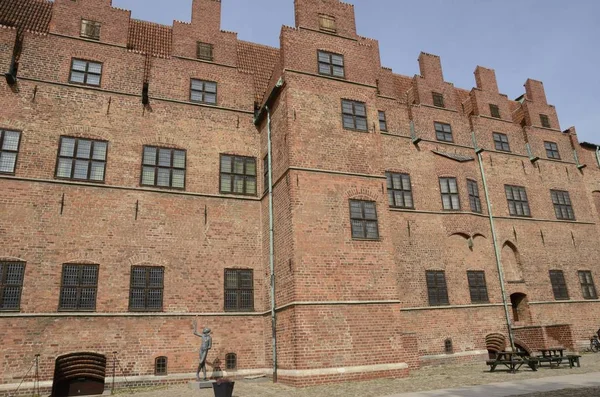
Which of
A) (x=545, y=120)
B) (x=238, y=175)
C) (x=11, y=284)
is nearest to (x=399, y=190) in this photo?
(x=238, y=175)

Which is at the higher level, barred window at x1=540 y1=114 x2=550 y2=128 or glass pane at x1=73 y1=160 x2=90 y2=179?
barred window at x1=540 y1=114 x2=550 y2=128

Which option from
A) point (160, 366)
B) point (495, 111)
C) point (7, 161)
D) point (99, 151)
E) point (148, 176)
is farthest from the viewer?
point (495, 111)

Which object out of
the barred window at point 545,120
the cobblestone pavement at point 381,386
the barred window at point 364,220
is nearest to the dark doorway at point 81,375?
the cobblestone pavement at point 381,386

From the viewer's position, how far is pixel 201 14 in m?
18.5

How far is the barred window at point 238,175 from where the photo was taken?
54.9 ft

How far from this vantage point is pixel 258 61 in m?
21.0

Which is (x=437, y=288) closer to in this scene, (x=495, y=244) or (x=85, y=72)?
(x=495, y=244)

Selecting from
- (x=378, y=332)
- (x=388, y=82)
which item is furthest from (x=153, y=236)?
(x=388, y=82)

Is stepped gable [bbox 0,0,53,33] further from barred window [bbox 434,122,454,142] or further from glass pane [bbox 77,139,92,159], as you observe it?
barred window [bbox 434,122,454,142]

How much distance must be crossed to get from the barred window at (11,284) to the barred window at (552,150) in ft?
79.1

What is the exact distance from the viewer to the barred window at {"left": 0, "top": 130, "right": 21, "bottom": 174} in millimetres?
14016

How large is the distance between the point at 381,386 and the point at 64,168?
11.8 metres

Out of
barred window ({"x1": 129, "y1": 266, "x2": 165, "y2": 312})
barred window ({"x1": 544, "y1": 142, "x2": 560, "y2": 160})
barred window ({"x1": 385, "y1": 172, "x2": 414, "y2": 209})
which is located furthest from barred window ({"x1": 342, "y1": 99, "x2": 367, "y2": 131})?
barred window ({"x1": 544, "y1": 142, "x2": 560, "y2": 160})

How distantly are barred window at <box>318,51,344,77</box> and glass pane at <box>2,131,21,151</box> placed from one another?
10384 millimetres
